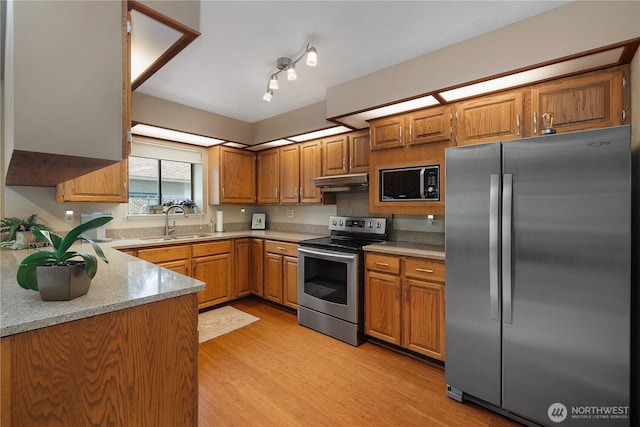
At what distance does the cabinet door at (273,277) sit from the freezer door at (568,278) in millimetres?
2468

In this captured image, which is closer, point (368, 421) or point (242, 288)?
point (368, 421)

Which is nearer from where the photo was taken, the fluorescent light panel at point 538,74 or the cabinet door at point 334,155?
the fluorescent light panel at point 538,74

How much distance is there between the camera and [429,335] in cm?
233

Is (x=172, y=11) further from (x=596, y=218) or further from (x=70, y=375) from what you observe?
(x=596, y=218)

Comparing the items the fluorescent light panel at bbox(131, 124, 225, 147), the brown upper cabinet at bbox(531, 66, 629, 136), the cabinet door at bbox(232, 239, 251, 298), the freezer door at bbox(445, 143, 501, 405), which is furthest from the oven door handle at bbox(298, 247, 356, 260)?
the fluorescent light panel at bbox(131, 124, 225, 147)

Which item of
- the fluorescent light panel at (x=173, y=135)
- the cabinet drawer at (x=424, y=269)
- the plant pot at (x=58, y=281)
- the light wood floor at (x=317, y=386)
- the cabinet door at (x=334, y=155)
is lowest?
the light wood floor at (x=317, y=386)

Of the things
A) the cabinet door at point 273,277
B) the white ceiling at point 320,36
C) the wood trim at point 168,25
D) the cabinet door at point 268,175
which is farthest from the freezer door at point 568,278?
the cabinet door at point 268,175

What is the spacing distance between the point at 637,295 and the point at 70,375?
8.93 feet

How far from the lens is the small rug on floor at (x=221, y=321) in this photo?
2947 mm

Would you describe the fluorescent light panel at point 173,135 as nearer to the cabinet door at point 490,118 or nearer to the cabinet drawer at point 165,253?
the cabinet drawer at point 165,253

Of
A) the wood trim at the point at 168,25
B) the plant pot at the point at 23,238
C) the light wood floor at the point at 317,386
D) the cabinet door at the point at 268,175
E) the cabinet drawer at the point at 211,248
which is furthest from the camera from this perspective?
the cabinet door at the point at 268,175

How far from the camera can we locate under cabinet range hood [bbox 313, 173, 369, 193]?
3018 millimetres

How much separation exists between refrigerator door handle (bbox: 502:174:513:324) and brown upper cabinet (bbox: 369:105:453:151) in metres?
0.84

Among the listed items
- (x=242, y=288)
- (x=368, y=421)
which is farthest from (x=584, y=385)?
(x=242, y=288)
